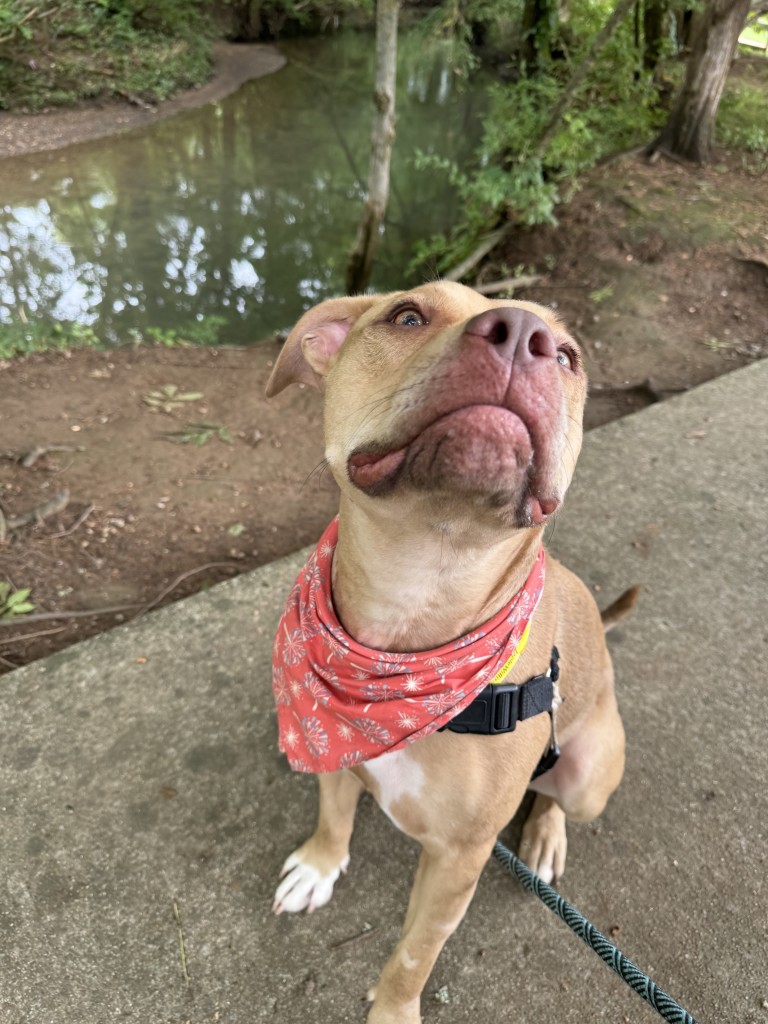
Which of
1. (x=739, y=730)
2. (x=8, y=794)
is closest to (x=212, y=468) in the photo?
Result: (x=8, y=794)

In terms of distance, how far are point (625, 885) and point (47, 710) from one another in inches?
84.7

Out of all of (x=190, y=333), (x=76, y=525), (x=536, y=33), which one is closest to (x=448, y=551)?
(x=76, y=525)

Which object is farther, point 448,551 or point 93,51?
point 93,51

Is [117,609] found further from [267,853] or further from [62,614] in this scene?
[267,853]

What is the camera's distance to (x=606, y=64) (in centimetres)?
914

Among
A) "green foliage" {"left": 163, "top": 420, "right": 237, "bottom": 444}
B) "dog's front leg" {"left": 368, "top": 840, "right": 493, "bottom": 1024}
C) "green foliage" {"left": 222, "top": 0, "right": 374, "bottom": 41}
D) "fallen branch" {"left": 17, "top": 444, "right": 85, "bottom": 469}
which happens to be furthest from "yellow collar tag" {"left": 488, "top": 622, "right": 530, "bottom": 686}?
"green foliage" {"left": 222, "top": 0, "right": 374, "bottom": 41}

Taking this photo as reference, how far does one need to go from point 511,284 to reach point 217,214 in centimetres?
576

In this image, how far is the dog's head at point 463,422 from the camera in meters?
1.22

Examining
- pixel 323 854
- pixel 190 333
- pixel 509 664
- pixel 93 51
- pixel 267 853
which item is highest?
pixel 509 664

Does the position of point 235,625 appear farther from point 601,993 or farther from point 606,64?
point 606,64

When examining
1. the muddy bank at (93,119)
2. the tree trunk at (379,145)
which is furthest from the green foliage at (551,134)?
the muddy bank at (93,119)

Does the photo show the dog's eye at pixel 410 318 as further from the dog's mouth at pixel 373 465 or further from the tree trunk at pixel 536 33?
the tree trunk at pixel 536 33

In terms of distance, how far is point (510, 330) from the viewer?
1.21 metres

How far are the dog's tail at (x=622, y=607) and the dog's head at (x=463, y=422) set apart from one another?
1.14 m
